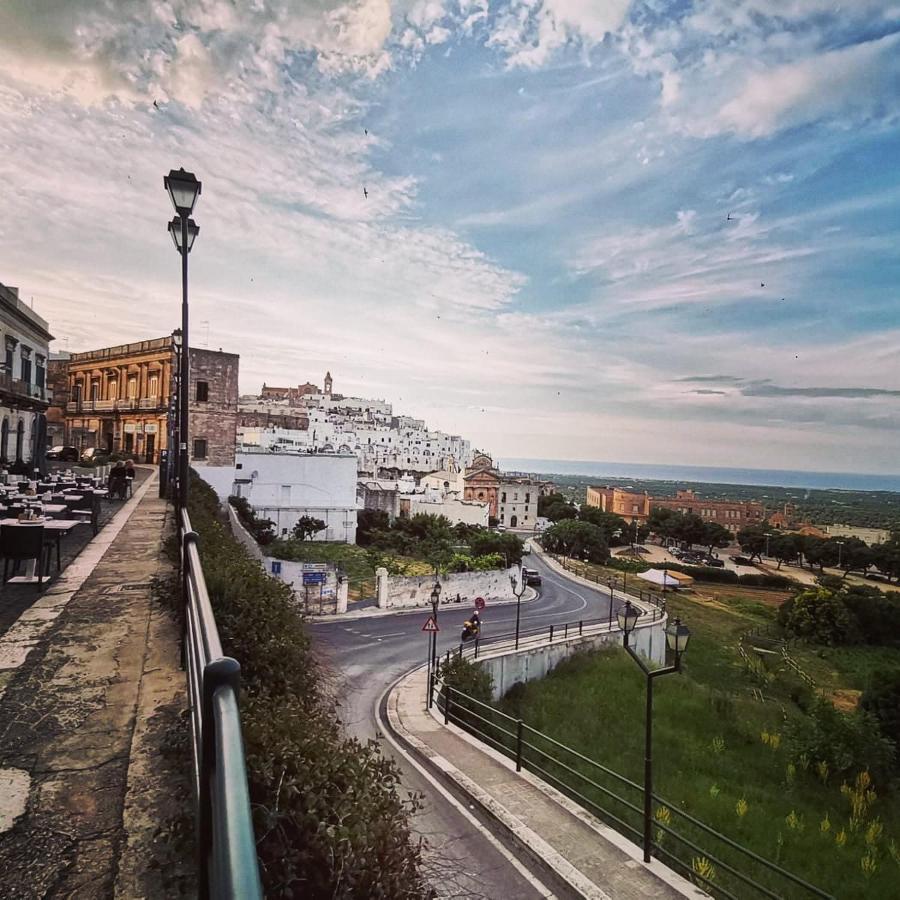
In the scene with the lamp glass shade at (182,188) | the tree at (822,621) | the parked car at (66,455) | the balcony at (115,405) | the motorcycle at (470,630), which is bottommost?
the tree at (822,621)

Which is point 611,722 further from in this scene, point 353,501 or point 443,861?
point 353,501

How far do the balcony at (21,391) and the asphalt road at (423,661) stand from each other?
567 inches

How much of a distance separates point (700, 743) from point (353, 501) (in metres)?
35.9

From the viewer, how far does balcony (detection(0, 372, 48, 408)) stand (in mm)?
22578

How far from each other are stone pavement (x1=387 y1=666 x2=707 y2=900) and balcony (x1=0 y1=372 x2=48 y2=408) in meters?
19.8

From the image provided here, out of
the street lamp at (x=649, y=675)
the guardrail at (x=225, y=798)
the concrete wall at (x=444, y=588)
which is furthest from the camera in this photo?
the concrete wall at (x=444, y=588)

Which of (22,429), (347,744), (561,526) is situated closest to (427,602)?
(22,429)

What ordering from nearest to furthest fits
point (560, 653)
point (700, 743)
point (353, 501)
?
point (700, 743) → point (560, 653) → point (353, 501)

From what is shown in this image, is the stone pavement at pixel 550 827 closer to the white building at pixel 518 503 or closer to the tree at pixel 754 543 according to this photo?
the white building at pixel 518 503

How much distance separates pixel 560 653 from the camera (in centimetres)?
2300

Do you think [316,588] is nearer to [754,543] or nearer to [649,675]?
[649,675]

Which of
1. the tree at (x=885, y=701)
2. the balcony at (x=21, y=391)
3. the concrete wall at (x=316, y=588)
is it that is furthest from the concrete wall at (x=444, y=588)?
the tree at (x=885, y=701)

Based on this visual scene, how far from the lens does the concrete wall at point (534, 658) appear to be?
20.0 m

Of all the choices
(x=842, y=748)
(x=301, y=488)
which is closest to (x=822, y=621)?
(x=842, y=748)
